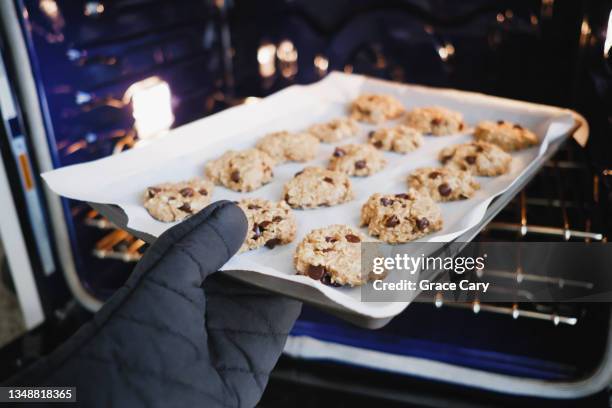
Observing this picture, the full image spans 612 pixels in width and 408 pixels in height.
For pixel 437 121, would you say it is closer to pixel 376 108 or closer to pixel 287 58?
pixel 376 108

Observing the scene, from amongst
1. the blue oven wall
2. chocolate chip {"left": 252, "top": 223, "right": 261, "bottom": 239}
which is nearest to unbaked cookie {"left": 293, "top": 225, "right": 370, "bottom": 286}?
chocolate chip {"left": 252, "top": 223, "right": 261, "bottom": 239}

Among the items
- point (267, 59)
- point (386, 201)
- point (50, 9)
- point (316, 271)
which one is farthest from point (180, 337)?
point (267, 59)

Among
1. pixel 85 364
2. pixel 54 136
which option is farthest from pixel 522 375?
pixel 54 136

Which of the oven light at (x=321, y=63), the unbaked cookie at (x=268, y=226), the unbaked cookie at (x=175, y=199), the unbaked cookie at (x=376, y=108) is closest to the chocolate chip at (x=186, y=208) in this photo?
the unbaked cookie at (x=175, y=199)

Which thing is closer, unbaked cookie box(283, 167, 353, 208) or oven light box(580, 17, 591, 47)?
unbaked cookie box(283, 167, 353, 208)

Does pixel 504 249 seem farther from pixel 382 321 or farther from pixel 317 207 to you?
pixel 382 321

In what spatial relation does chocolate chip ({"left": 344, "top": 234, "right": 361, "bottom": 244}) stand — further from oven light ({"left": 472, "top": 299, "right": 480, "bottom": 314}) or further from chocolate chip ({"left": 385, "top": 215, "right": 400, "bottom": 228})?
oven light ({"left": 472, "top": 299, "right": 480, "bottom": 314})
